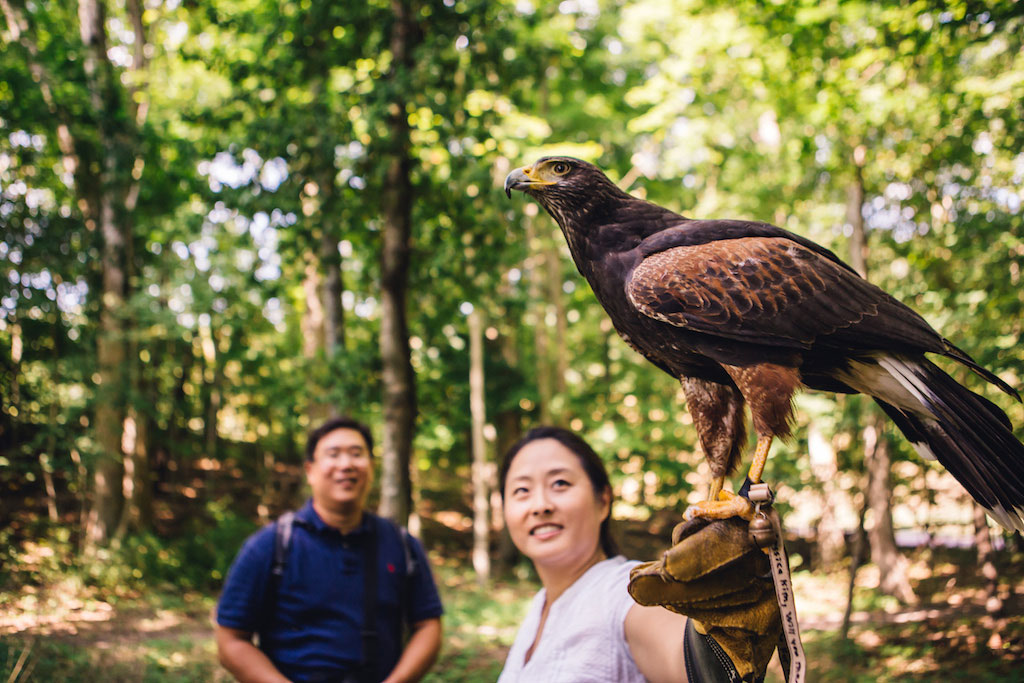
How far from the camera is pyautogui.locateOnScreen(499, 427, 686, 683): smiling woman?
67.1 inches

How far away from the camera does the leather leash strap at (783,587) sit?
133 cm

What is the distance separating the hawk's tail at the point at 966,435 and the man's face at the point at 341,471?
2375 mm

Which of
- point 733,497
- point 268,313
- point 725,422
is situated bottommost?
point 733,497

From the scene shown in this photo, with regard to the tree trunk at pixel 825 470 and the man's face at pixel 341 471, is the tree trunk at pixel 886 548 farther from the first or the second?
the man's face at pixel 341 471

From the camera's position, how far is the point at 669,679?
5.16 feet

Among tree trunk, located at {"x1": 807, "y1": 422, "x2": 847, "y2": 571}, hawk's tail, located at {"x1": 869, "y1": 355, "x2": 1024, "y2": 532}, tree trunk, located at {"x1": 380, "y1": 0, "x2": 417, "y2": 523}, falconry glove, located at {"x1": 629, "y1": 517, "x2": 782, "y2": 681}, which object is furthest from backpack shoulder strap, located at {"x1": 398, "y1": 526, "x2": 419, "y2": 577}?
tree trunk, located at {"x1": 807, "y1": 422, "x2": 847, "y2": 571}

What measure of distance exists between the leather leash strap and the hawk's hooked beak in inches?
37.1

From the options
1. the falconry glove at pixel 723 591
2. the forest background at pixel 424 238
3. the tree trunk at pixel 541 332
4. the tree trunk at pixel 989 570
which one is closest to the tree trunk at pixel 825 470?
the forest background at pixel 424 238

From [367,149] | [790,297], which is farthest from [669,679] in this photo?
[367,149]

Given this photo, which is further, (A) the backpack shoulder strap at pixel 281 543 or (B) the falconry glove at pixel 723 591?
(A) the backpack shoulder strap at pixel 281 543

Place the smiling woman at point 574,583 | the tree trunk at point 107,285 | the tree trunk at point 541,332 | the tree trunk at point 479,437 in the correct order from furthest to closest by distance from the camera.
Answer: the tree trunk at point 541,332, the tree trunk at point 479,437, the tree trunk at point 107,285, the smiling woman at point 574,583

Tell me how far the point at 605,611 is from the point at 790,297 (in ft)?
3.19

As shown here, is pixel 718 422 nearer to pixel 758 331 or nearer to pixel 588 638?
pixel 758 331

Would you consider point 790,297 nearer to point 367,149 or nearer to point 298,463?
point 367,149
